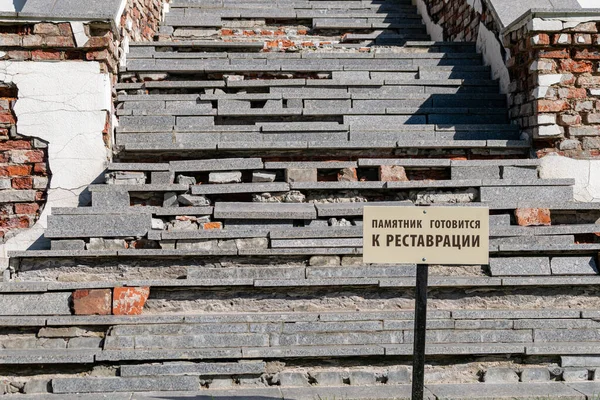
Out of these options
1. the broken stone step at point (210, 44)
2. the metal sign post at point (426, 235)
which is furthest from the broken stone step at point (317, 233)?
the broken stone step at point (210, 44)

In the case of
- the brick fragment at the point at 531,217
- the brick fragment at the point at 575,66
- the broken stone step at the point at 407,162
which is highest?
the brick fragment at the point at 575,66

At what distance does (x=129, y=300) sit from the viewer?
4246 mm

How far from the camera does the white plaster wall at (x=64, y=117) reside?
201 inches

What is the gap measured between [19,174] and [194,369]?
2146 millimetres

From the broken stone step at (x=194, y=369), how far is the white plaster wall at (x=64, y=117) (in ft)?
5.24

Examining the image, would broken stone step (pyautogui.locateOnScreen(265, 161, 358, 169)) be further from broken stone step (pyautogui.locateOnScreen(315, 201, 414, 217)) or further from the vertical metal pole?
the vertical metal pole

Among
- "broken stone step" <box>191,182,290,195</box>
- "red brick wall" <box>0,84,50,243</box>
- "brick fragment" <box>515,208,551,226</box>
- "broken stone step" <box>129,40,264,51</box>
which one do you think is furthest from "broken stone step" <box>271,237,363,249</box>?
"broken stone step" <box>129,40,264,51</box>

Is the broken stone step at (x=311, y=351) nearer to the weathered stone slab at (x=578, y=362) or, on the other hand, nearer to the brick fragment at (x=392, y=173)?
the weathered stone slab at (x=578, y=362)

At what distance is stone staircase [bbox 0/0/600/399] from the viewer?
13.2 ft

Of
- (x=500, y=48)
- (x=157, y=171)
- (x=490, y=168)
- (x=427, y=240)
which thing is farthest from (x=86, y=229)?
(x=500, y=48)

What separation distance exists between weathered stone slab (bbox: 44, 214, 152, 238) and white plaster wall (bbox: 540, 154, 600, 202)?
2.93 metres

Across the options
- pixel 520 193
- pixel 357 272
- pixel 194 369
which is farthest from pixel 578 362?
pixel 194 369

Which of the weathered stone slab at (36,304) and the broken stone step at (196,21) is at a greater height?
the broken stone step at (196,21)

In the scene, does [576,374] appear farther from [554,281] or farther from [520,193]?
[520,193]
